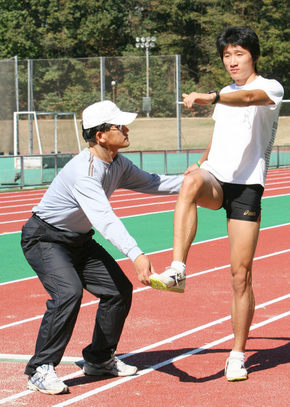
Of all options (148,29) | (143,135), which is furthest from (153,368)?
(148,29)

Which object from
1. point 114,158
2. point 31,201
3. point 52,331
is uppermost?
point 114,158

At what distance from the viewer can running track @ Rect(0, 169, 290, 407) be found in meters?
5.19

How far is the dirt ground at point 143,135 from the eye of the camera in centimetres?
2817

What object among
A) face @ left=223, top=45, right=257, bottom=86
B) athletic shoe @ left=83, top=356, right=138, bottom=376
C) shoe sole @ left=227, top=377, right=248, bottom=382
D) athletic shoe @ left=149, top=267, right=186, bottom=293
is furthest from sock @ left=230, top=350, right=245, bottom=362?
face @ left=223, top=45, right=257, bottom=86

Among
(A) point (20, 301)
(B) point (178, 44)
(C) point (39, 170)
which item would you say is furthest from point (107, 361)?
(B) point (178, 44)

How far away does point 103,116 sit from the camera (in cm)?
532

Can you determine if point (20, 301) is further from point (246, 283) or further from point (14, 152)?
point (14, 152)

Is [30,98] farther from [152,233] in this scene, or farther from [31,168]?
[152,233]

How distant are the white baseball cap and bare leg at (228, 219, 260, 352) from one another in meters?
0.97

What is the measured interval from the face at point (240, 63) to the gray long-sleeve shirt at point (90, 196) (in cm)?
92

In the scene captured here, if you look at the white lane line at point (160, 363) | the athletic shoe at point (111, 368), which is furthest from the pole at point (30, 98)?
the athletic shoe at point (111, 368)

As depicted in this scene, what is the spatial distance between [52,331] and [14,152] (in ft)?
72.6

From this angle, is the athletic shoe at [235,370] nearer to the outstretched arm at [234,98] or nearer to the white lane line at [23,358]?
the white lane line at [23,358]

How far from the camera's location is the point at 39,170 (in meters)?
23.6
